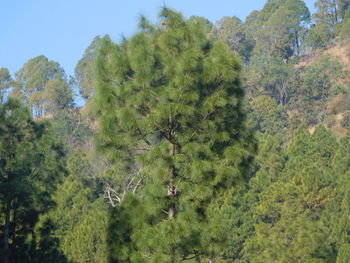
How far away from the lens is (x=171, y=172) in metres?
10.5

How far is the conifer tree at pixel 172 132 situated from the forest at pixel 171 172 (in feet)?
0.07

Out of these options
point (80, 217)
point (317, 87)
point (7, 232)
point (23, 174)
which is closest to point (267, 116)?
point (317, 87)

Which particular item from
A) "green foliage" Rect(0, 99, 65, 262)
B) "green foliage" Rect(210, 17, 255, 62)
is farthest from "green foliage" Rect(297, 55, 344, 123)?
"green foliage" Rect(0, 99, 65, 262)

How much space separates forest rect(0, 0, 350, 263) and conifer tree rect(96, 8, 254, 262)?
0.07 ft

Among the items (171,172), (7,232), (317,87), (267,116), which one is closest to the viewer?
(171,172)

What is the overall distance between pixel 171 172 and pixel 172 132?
63 centimetres

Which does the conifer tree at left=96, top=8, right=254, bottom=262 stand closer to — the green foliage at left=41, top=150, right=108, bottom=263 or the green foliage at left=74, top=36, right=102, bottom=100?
the green foliage at left=41, top=150, right=108, bottom=263

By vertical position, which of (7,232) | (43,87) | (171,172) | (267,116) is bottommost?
(171,172)

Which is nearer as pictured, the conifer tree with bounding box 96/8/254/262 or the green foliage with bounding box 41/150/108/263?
the conifer tree with bounding box 96/8/254/262

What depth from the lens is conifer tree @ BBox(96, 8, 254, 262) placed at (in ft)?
33.7

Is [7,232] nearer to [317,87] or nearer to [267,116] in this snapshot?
[267,116]

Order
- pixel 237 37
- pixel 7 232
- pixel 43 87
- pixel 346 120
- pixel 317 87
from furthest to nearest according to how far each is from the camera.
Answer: pixel 237 37, pixel 43 87, pixel 317 87, pixel 346 120, pixel 7 232

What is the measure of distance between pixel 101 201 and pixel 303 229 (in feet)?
35.7

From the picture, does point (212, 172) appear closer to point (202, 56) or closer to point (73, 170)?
point (202, 56)
